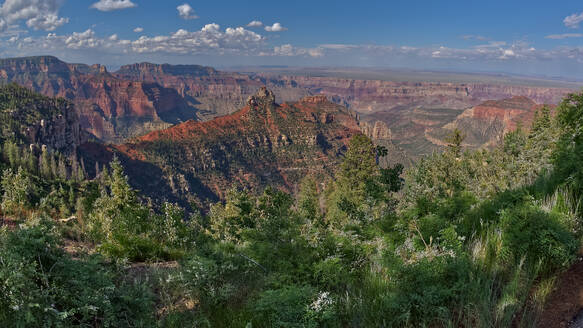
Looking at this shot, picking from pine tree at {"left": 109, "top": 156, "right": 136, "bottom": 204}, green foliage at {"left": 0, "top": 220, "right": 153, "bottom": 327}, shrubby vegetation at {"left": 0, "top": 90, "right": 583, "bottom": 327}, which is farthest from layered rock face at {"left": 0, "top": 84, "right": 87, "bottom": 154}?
green foliage at {"left": 0, "top": 220, "right": 153, "bottom": 327}

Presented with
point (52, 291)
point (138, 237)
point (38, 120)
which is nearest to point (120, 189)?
point (138, 237)

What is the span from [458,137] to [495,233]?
37482 millimetres

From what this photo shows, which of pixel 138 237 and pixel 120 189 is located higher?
pixel 138 237

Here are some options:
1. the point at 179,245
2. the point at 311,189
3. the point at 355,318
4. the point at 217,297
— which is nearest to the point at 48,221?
the point at 217,297

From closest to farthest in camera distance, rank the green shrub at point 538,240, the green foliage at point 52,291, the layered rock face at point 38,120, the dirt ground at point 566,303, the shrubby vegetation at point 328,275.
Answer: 1. the green foliage at point 52,291
2. the shrubby vegetation at point 328,275
3. the dirt ground at point 566,303
4. the green shrub at point 538,240
5. the layered rock face at point 38,120

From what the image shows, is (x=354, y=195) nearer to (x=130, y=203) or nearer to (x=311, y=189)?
(x=311, y=189)

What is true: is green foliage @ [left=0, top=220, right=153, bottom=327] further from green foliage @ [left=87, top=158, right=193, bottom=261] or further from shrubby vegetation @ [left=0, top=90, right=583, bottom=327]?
green foliage @ [left=87, top=158, right=193, bottom=261]

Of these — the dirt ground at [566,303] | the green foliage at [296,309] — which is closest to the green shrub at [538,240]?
the dirt ground at [566,303]

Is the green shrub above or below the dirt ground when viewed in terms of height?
above

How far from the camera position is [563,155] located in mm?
6184

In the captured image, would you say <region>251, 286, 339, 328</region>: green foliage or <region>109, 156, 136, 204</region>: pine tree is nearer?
<region>251, 286, 339, 328</region>: green foliage

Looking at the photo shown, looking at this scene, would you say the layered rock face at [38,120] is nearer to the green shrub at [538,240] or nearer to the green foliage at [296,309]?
the green foliage at [296,309]

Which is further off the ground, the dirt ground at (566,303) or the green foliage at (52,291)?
the green foliage at (52,291)

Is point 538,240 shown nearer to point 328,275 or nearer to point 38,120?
point 328,275
